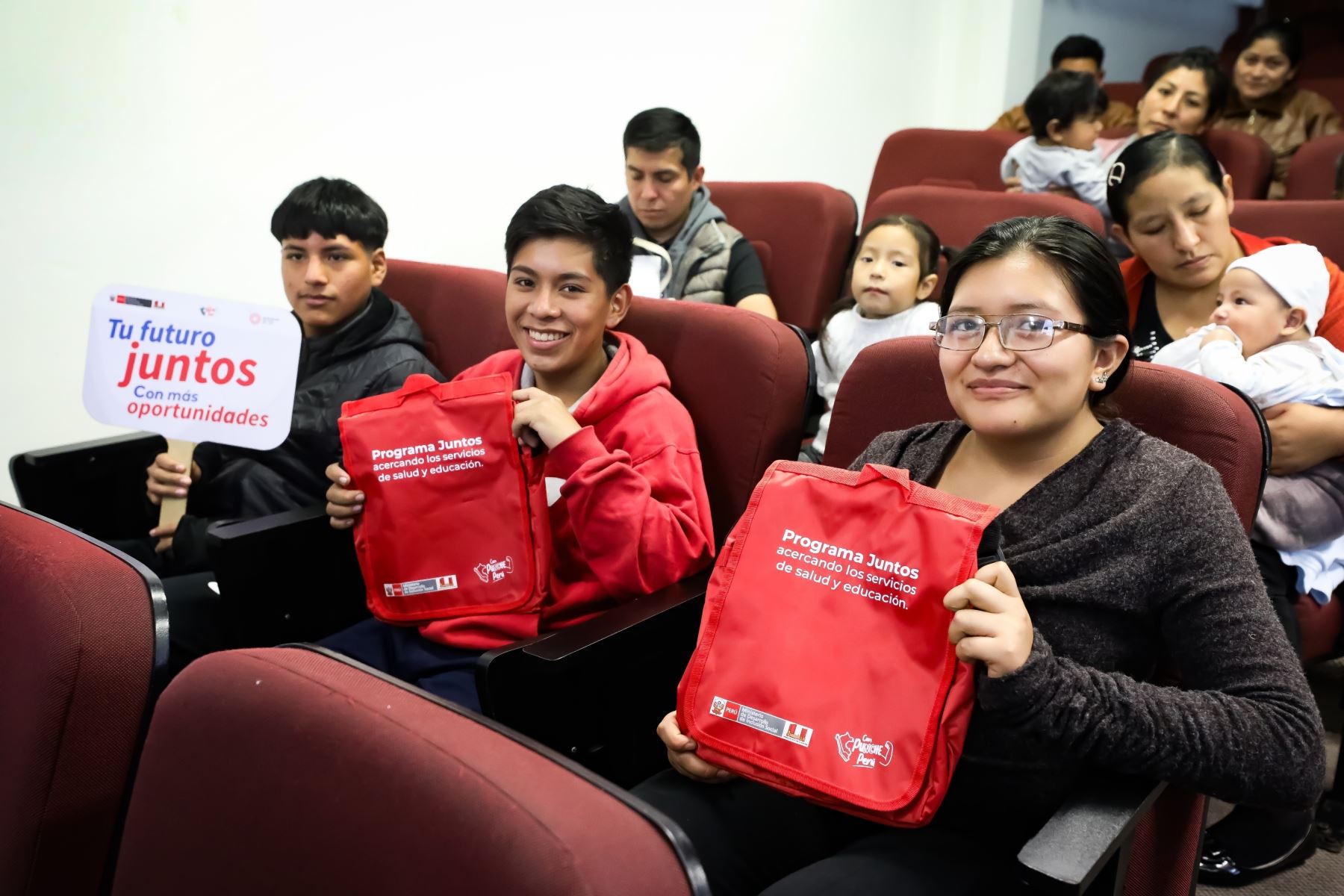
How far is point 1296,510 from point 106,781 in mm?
1732

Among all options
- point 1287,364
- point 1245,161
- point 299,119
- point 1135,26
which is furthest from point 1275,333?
point 1135,26

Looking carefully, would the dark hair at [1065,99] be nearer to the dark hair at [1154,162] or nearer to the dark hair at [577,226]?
the dark hair at [1154,162]

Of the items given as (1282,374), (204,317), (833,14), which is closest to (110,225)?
(204,317)

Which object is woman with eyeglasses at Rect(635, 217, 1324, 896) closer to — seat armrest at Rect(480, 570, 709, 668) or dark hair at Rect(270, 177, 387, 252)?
seat armrest at Rect(480, 570, 709, 668)

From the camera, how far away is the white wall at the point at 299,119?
2635 mm

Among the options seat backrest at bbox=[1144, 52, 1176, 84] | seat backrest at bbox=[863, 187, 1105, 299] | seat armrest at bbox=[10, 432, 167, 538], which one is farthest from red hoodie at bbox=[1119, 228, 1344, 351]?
seat backrest at bbox=[1144, 52, 1176, 84]

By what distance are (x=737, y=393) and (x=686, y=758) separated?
710 millimetres

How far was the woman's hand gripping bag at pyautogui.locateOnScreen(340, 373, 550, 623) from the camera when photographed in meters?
1.61

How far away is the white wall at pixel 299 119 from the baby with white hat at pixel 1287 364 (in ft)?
7.77

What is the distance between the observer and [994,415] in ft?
3.95

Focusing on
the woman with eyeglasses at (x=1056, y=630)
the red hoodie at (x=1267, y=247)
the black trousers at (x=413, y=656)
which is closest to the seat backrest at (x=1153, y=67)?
the red hoodie at (x=1267, y=247)

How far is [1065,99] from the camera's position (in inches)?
136

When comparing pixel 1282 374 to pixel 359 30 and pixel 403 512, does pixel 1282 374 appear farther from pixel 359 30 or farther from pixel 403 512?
pixel 359 30

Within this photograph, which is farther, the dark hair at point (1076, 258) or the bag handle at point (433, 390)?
the bag handle at point (433, 390)
